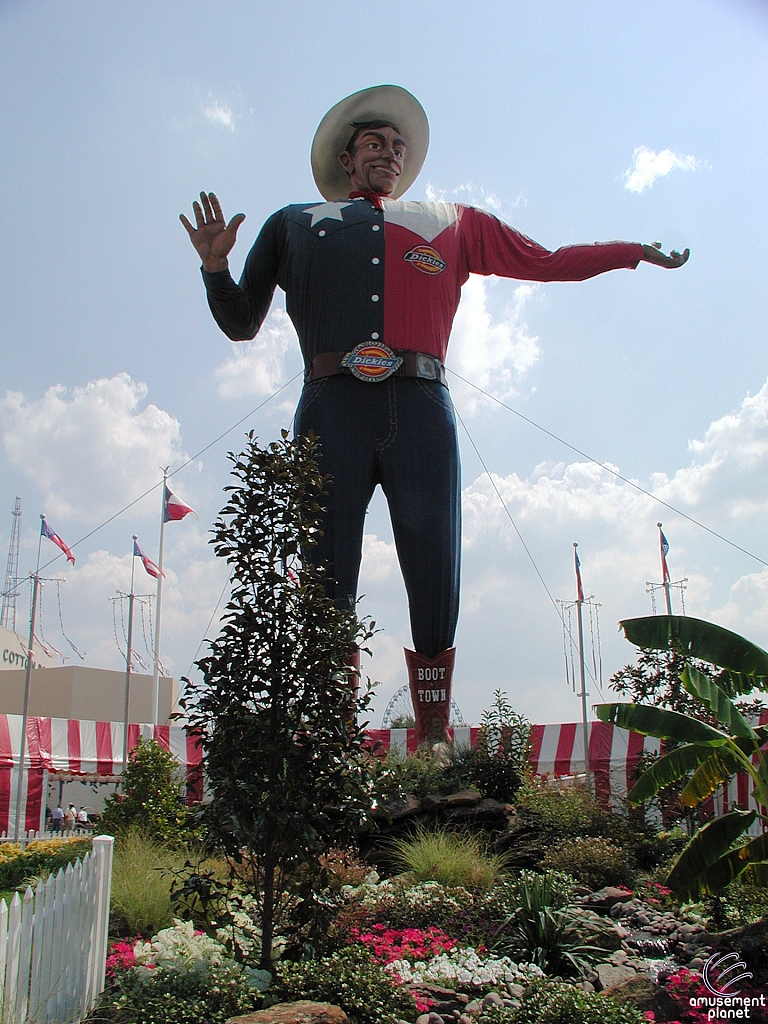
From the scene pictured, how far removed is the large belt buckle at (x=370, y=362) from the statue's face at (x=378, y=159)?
7.31 ft

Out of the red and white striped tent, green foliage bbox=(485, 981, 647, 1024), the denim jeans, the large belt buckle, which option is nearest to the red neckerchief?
the large belt buckle

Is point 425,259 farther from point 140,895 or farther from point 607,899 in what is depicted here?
point 140,895

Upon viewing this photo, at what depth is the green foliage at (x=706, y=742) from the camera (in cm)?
704

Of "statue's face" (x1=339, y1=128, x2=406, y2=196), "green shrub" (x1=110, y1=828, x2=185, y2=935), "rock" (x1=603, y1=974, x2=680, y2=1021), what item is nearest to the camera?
"rock" (x1=603, y1=974, x2=680, y2=1021)

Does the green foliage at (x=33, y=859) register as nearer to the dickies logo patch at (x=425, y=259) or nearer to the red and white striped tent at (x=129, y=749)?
the red and white striped tent at (x=129, y=749)

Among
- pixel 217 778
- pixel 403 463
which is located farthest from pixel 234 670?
pixel 403 463

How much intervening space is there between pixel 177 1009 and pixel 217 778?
54.6 inches

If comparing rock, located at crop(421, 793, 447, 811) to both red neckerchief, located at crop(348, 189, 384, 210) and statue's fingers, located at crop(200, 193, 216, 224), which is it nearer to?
statue's fingers, located at crop(200, 193, 216, 224)

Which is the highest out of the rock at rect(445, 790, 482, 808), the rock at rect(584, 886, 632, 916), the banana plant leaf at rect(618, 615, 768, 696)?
the banana plant leaf at rect(618, 615, 768, 696)

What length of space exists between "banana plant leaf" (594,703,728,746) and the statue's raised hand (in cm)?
578

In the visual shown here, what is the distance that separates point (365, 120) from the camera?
10.8 m

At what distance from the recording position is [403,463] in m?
9.96

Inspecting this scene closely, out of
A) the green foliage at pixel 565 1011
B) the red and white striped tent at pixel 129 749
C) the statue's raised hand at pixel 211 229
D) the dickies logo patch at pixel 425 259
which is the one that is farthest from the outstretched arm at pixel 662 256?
the green foliage at pixel 565 1011

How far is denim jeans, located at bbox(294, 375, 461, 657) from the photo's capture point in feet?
32.3
